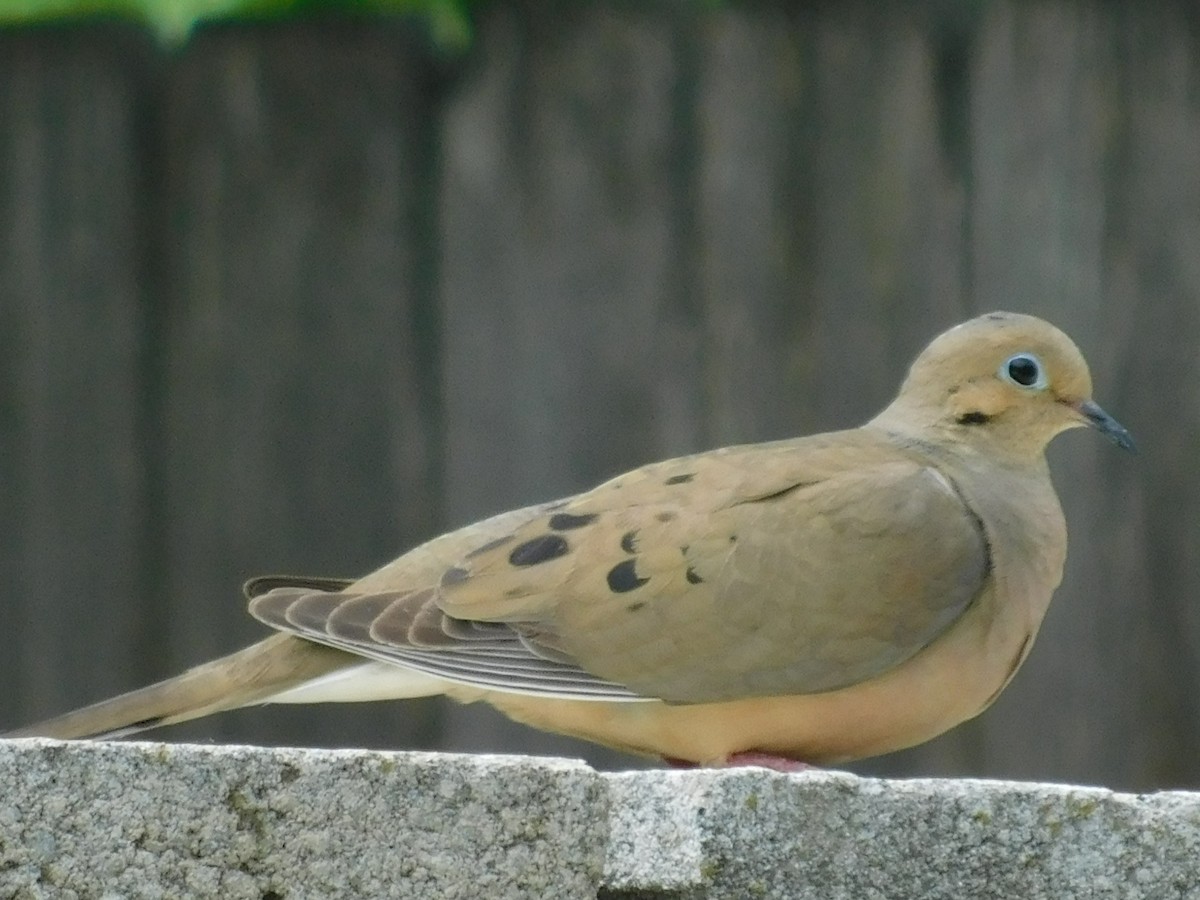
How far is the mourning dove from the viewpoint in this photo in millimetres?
3318

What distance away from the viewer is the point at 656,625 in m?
3.39

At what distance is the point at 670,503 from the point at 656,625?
0.23 meters

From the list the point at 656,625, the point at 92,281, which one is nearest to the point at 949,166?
the point at 656,625

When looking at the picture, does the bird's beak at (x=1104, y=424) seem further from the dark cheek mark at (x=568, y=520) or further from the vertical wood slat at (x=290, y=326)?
the vertical wood slat at (x=290, y=326)

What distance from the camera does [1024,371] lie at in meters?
3.71

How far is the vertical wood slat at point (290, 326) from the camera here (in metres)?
3.78

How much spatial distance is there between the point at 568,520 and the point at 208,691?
0.67 meters

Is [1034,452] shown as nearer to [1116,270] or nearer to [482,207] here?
[1116,270]

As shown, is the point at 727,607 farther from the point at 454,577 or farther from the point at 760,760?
the point at 454,577

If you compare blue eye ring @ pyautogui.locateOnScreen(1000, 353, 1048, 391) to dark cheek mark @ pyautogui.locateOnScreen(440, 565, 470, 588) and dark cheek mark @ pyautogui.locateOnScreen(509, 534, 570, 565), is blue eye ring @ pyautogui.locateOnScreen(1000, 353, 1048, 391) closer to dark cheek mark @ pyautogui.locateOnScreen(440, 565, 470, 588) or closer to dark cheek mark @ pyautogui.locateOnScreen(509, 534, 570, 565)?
dark cheek mark @ pyautogui.locateOnScreen(509, 534, 570, 565)

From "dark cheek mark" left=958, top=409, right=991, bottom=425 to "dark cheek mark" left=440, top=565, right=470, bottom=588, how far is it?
978mm

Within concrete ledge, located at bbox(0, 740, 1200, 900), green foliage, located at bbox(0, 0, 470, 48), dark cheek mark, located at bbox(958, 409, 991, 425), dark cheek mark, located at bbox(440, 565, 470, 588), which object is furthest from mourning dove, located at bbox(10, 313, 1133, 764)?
concrete ledge, located at bbox(0, 740, 1200, 900)

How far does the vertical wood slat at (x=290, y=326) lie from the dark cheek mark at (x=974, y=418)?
3.22 ft

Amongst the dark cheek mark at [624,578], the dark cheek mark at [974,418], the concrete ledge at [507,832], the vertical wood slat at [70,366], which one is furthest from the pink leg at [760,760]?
the concrete ledge at [507,832]
